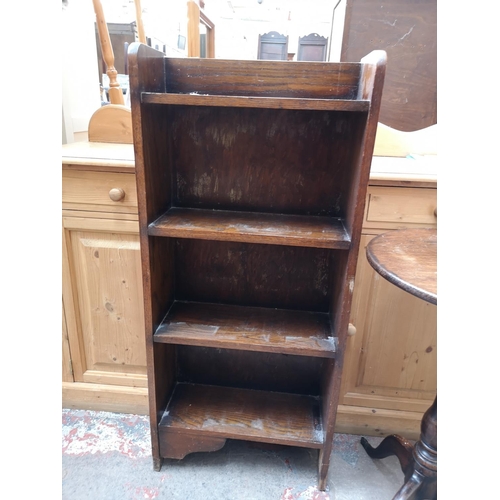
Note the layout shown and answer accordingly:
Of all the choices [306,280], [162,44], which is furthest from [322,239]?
[162,44]

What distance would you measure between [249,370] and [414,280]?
82 cm

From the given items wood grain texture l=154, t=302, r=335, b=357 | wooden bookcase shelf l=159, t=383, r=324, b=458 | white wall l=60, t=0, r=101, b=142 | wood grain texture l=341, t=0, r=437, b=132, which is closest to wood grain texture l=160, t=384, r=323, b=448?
wooden bookcase shelf l=159, t=383, r=324, b=458

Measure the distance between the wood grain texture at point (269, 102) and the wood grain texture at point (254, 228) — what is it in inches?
12.4

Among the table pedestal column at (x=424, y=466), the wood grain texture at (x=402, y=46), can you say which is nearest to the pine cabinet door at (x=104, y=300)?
the table pedestal column at (x=424, y=466)

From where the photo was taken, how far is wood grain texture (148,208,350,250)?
0.98m

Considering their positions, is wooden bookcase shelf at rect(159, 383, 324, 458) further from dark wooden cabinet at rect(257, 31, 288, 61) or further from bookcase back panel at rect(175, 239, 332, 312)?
dark wooden cabinet at rect(257, 31, 288, 61)

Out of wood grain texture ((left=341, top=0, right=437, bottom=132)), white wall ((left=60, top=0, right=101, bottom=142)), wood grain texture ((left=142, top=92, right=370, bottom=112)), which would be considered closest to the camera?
wood grain texture ((left=142, top=92, right=370, bottom=112))

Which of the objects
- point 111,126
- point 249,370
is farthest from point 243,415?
point 111,126

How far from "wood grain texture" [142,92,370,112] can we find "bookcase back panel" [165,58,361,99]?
0.42ft

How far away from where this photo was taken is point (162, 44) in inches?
152

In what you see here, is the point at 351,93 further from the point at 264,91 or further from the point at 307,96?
the point at 264,91

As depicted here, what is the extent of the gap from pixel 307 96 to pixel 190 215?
1.53 feet

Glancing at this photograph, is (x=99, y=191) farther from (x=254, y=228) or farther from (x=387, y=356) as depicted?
(x=387, y=356)

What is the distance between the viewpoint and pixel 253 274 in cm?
128
